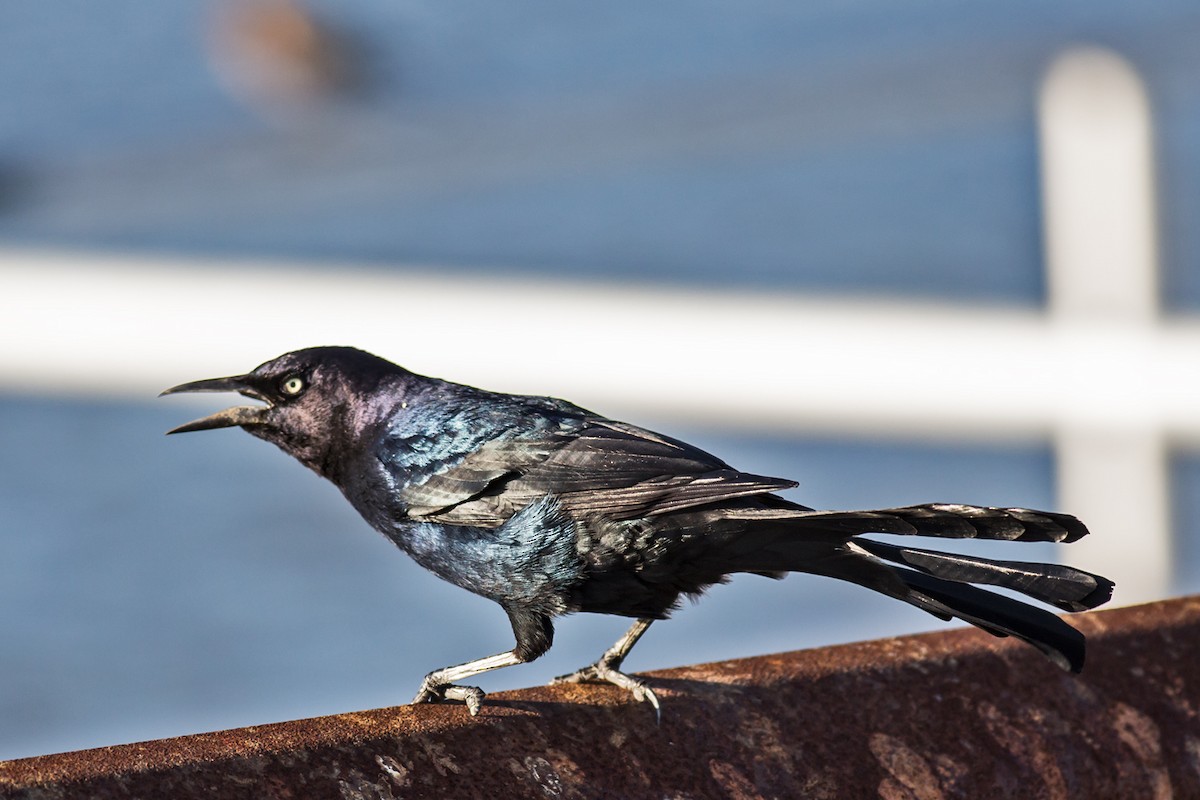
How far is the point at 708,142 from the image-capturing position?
53.1 feet

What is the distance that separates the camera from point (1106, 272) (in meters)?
9.65

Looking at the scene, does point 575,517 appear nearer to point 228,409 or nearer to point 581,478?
point 581,478

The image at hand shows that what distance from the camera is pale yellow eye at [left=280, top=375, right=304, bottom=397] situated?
3.35 m

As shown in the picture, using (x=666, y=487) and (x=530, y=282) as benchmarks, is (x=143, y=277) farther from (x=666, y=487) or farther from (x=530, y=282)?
(x=666, y=487)

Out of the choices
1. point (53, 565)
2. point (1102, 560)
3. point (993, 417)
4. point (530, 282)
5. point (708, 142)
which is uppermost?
point (708, 142)

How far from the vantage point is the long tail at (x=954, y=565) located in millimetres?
2449

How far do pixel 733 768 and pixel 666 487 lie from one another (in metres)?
0.55

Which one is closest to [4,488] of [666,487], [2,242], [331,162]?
[331,162]

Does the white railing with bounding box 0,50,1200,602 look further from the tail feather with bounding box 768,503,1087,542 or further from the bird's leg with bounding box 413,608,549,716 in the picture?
the tail feather with bounding box 768,503,1087,542

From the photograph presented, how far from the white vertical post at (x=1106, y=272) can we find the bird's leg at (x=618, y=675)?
710 centimetres

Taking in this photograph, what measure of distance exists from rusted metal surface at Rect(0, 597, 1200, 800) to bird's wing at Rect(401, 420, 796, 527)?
340 mm

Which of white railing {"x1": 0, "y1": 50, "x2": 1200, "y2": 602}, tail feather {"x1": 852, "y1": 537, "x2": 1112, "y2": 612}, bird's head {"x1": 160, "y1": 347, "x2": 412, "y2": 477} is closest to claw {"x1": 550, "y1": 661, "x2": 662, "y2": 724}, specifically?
tail feather {"x1": 852, "y1": 537, "x2": 1112, "y2": 612}

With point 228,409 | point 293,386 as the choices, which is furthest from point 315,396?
point 228,409

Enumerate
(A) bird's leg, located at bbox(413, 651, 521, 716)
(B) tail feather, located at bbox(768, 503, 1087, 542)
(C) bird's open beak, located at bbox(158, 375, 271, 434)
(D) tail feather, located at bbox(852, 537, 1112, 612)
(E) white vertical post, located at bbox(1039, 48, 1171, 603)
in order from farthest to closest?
1. (E) white vertical post, located at bbox(1039, 48, 1171, 603)
2. (C) bird's open beak, located at bbox(158, 375, 271, 434)
3. (A) bird's leg, located at bbox(413, 651, 521, 716)
4. (D) tail feather, located at bbox(852, 537, 1112, 612)
5. (B) tail feather, located at bbox(768, 503, 1087, 542)
